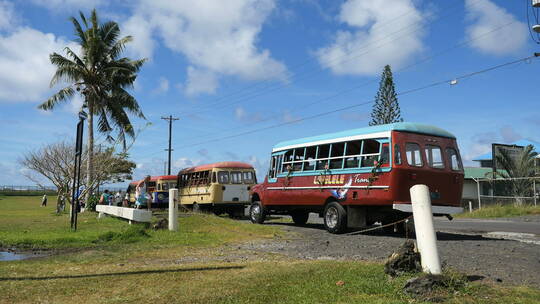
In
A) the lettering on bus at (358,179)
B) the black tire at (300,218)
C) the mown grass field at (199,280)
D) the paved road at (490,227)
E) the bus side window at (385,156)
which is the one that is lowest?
the mown grass field at (199,280)

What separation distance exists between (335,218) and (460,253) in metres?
5.13

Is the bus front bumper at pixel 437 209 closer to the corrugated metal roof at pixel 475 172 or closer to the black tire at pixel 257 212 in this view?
the black tire at pixel 257 212

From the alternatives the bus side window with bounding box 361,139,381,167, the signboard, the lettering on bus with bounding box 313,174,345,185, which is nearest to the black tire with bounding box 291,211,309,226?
the lettering on bus with bounding box 313,174,345,185

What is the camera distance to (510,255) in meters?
8.23

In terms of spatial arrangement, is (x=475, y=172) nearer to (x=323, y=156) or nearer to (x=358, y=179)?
(x=323, y=156)

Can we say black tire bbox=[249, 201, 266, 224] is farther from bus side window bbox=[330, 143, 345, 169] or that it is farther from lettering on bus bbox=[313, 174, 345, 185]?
bus side window bbox=[330, 143, 345, 169]

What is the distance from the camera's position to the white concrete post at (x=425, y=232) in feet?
17.9

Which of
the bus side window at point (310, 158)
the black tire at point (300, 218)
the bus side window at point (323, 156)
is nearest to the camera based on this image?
the bus side window at point (323, 156)

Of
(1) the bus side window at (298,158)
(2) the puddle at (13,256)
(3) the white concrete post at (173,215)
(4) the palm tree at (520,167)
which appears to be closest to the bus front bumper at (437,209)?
(1) the bus side window at (298,158)

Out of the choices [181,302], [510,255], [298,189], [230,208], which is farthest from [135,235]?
[230,208]

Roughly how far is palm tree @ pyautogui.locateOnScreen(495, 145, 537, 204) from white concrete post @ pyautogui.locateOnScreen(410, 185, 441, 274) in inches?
973

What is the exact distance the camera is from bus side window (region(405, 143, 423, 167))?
1188cm

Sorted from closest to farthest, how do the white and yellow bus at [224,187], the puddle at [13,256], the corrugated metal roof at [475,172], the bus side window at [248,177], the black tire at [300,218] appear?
the puddle at [13,256] < the black tire at [300,218] < the white and yellow bus at [224,187] < the bus side window at [248,177] < the corrugated metal roof at [475,172]

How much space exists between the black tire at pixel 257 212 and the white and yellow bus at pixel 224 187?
473 cm
